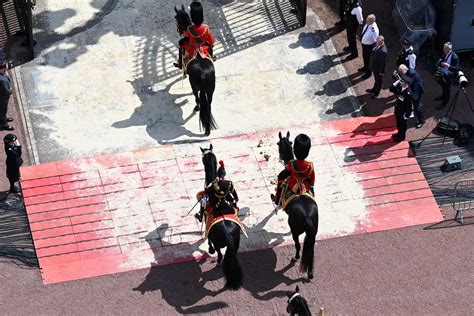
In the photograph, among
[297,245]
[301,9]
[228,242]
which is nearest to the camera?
[228,242]

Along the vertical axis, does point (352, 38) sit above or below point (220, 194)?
below

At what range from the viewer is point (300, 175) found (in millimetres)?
16500

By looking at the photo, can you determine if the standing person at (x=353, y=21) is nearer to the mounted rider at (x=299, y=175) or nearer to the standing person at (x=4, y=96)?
the mounted rider at (x=299, y=175)

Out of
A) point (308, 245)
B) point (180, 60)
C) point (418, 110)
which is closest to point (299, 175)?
point (308, 245)

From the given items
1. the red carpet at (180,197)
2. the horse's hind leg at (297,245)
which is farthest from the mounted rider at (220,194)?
the red carpet at (180,197)

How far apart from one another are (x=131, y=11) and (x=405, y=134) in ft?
22.7

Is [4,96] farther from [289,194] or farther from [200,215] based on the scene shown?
[289,194]

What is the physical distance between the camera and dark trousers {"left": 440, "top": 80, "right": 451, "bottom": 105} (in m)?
19.9

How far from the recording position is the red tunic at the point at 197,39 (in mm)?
19047

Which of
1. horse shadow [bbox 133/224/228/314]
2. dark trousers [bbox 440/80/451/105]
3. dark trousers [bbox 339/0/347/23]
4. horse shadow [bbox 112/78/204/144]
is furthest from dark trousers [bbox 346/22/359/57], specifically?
horse shadow [bbox 133/224/228/314]

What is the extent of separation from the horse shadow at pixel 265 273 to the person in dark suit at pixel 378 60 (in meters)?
4.43

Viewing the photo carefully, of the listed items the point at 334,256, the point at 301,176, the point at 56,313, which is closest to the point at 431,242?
the point at 334,256

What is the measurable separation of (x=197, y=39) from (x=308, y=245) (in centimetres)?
490

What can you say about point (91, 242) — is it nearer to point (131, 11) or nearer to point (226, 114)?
point (226, 114)
